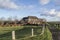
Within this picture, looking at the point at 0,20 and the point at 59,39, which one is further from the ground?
the point at 0,20

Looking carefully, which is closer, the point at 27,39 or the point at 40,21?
the point at 27,39

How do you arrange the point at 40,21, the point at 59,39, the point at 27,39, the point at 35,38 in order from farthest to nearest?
the point at 40,21
the point at 59,39
the point at 35,38
the point at 27,39

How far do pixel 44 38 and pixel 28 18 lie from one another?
185 ft

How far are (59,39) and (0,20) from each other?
27.1m

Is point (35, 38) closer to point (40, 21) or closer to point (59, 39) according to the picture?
point (59, 39)

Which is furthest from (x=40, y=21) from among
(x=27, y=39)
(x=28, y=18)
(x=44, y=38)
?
(x=27, y=39)

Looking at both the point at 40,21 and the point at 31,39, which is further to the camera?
the point at 40,21

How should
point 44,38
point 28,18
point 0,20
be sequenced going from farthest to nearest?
point 28,18, point 0,20, point 44,38

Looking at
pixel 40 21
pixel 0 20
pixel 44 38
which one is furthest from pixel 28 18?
pixel 44 38

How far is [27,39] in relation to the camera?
57.4ft

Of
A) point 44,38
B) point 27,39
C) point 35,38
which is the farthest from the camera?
point 44,38

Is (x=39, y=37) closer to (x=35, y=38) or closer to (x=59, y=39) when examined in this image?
(x=35, y=38)

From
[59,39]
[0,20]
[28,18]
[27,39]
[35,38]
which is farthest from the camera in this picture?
[28,18]

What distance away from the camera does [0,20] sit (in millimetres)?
54812
